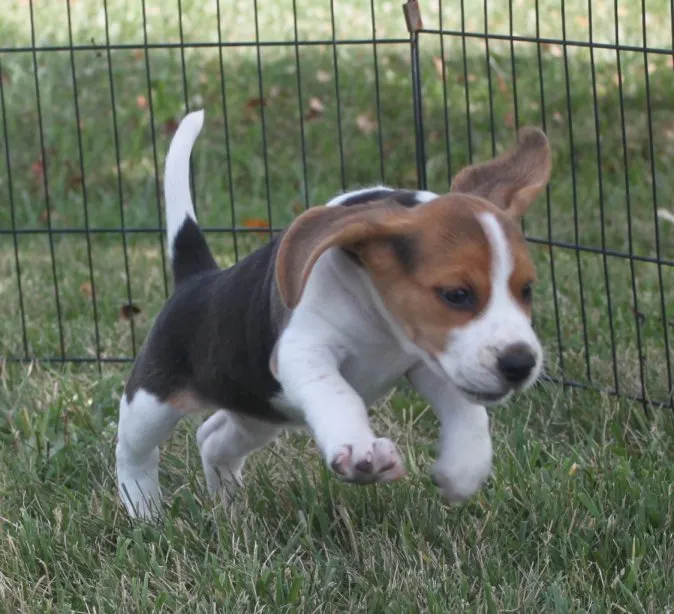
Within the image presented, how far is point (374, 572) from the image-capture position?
132 inches

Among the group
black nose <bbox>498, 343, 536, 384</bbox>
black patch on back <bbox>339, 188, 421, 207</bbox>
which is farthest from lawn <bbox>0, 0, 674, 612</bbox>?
black patch on back <bbox>339, 188, 421, 207</bbox>

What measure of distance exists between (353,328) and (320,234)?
12.6 inches

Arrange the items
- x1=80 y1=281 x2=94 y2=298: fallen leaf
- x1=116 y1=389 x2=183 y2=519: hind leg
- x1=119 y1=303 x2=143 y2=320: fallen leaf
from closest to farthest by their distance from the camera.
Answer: x1=116 y1=389 x2=183 y2=519: hind leg < x1=119 y1=303 x2=143 y2=320: fallen leaf < x1=80 y1=281 x2=94 y2=298: fallen leaf

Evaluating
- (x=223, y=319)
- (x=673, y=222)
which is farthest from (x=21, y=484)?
(x=673, y=222)

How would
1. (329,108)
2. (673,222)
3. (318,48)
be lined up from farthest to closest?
(318,48) → (329,108) → (673,222)

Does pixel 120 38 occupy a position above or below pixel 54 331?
above

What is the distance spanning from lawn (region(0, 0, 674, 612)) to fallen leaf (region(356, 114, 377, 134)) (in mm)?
36

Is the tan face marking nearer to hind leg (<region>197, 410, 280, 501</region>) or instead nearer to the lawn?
Result: the lawn

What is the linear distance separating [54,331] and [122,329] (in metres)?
0.27

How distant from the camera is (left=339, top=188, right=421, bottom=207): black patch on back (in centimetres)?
328

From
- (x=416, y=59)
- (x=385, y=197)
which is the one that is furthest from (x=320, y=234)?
(x=416, y=59)

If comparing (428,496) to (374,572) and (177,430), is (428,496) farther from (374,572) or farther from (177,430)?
(177,430)

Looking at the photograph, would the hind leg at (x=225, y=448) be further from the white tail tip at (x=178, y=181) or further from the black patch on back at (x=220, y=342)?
the white tail tip at (x=178, y=181)

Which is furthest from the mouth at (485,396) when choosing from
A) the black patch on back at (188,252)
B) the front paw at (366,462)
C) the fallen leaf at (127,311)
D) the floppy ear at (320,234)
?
the fallen leaf at (127,311)
